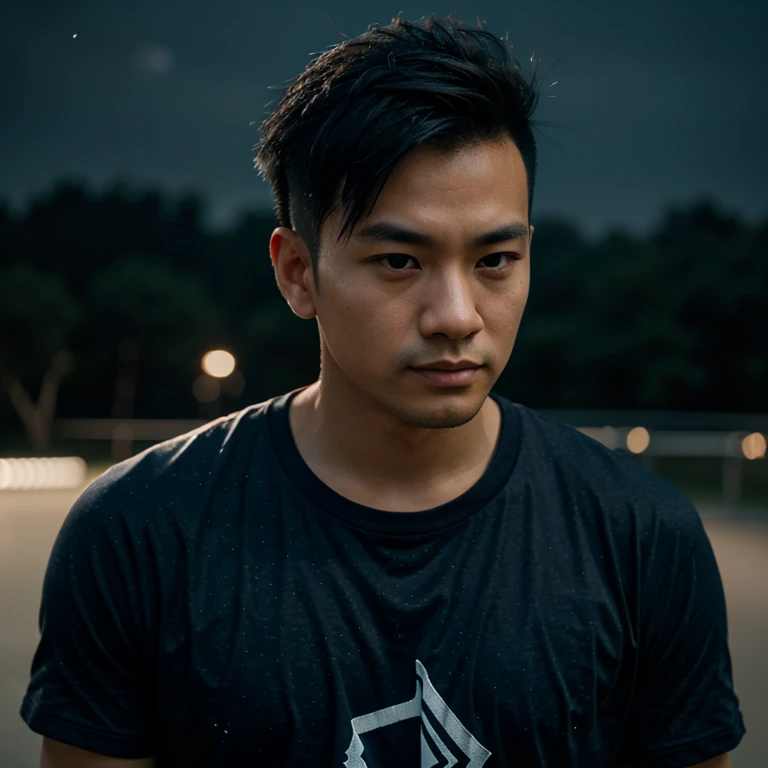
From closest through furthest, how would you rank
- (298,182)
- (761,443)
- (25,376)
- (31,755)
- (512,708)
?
1. (512,708)
2. (298,182)
3. (31,755)
4. (761,443)
5. (25,376)

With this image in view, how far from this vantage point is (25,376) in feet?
113

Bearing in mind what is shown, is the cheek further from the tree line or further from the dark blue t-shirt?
the tree line

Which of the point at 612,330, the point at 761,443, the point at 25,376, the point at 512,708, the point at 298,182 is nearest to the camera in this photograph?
the point at 512,708

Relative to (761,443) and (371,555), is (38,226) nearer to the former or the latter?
(761,443)

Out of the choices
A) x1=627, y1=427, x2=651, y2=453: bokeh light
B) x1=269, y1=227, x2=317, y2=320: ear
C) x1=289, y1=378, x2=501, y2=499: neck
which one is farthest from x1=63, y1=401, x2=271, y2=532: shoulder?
x1=627, y1=427, x2=651, y2=453: bokeh light

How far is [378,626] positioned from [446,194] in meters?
0.81

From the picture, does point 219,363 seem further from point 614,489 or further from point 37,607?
point 614,489

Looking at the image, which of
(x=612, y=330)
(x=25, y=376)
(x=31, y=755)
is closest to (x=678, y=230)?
(x=612, y=330)

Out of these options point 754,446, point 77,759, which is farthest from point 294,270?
point 754,446

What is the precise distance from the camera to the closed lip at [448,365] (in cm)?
165

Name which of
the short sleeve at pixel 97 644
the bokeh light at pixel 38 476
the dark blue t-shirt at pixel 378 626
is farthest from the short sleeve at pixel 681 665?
the bokeh light at pixel 38 476

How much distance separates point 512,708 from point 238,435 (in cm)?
78

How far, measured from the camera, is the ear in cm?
186

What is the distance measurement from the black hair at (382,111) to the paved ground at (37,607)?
322 centimetres
